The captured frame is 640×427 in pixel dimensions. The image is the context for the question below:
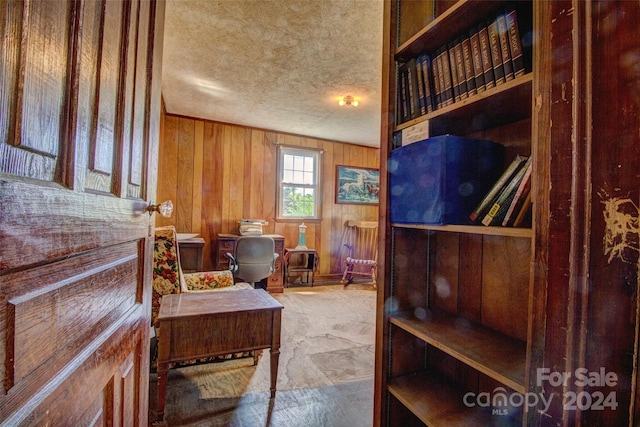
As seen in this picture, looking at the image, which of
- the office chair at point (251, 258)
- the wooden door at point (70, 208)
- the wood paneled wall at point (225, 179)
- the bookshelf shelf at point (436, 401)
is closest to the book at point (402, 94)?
the wooden door at point (70, 208)

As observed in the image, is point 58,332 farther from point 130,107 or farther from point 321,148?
point 321,148

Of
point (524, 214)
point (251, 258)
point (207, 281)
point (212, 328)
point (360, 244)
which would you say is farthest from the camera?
point (360, 244)

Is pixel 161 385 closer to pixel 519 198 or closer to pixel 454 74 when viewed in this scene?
pixel 519 198

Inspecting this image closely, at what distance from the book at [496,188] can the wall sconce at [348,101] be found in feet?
8.79

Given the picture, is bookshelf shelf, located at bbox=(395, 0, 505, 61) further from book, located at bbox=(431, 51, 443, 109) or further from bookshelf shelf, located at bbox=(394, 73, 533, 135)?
bookshelf shelf, located at bbox=(394, 73, 533, 135)

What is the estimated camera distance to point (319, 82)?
3.05 metres

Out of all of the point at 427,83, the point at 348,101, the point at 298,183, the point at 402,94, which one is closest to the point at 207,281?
the point at 402,94

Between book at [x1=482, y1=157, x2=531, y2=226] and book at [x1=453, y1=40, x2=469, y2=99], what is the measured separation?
31 cm

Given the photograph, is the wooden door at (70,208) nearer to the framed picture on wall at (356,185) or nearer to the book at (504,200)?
the book at (504,200)

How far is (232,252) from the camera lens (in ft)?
13.4

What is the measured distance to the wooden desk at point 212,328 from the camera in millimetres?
1627

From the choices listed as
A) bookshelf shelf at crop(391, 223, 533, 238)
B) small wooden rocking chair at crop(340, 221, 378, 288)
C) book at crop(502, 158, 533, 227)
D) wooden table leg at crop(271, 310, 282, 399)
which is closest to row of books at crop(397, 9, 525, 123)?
book at crop(502, 158, 533, 227)

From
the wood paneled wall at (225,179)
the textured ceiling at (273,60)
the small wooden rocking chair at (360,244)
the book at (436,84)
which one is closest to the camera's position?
the book at (436,84)

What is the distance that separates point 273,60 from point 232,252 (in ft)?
8.04
